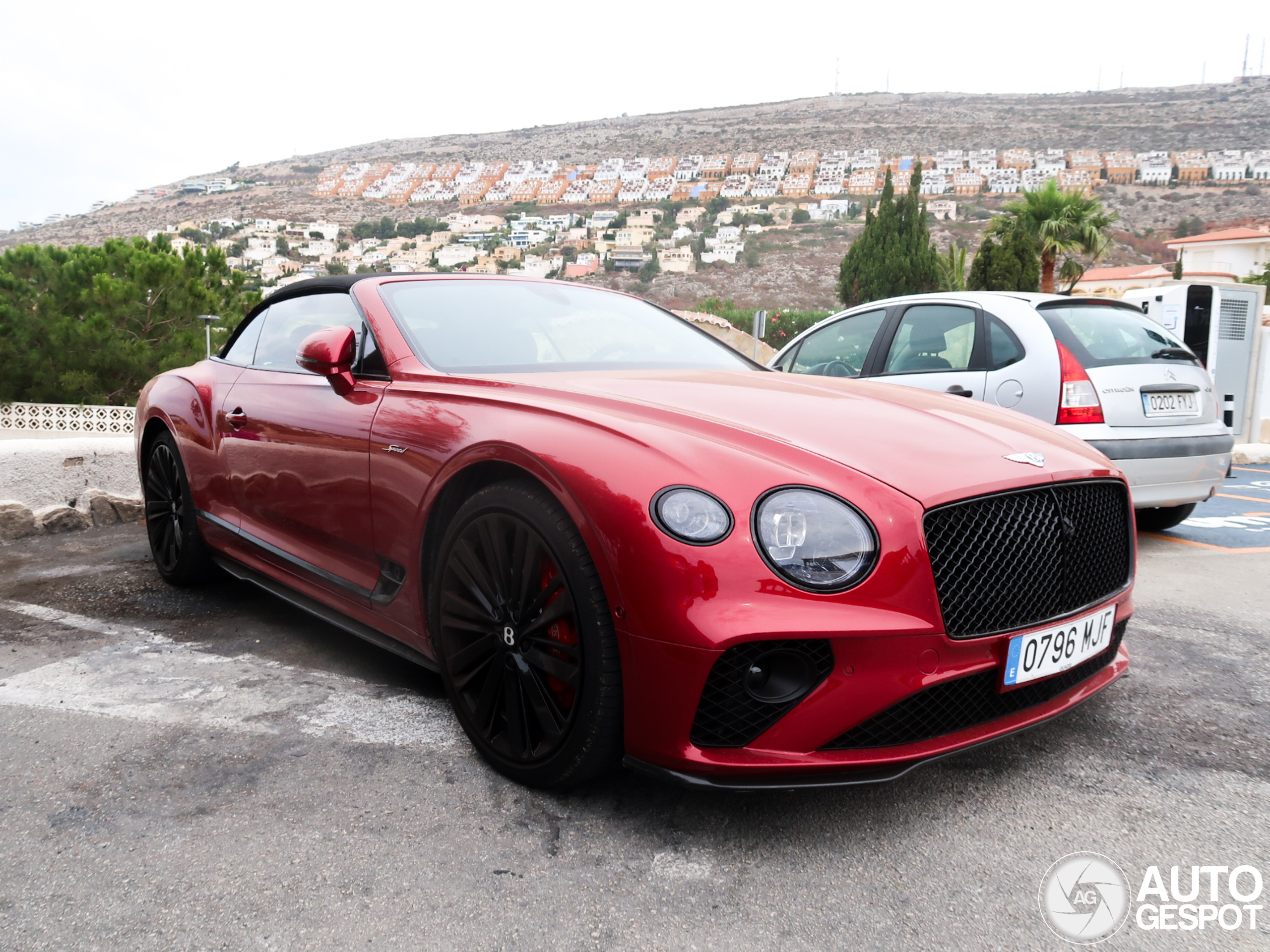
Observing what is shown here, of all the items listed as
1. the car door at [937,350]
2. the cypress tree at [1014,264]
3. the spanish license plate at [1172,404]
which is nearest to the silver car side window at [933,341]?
the car door at [937,350]

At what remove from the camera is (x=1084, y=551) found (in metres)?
2.22

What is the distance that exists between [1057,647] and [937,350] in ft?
10.9

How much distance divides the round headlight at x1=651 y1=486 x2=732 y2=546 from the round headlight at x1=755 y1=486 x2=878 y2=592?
7cm

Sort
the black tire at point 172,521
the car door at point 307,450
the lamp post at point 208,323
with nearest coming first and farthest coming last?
1. the car door at point 307,450
2. the black tire at point 172,521
3. the lamp post at point 208,323

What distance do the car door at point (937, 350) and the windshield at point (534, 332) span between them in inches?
73.8

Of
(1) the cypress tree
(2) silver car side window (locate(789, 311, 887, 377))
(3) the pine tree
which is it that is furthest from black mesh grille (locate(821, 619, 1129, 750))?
(3) the pine tree

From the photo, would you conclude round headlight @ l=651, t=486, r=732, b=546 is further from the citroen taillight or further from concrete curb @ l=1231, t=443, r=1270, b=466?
concrete curb @ l=1231, t=443, r=1270, b=466

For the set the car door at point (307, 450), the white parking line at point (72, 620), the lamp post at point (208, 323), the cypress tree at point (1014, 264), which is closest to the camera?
the car door at point (307, 450)

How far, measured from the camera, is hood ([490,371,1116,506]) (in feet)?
6.64

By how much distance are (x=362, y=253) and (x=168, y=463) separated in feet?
308

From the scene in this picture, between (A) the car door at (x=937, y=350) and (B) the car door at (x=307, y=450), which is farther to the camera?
(A) the car door at (x=937, y=350)

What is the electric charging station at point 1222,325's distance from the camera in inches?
467

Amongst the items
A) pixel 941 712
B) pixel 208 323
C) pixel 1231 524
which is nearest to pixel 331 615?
pixel 941 712

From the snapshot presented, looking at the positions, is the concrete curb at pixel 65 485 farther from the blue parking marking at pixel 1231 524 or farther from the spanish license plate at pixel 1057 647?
the blue parking marking at pixel 1231 524
